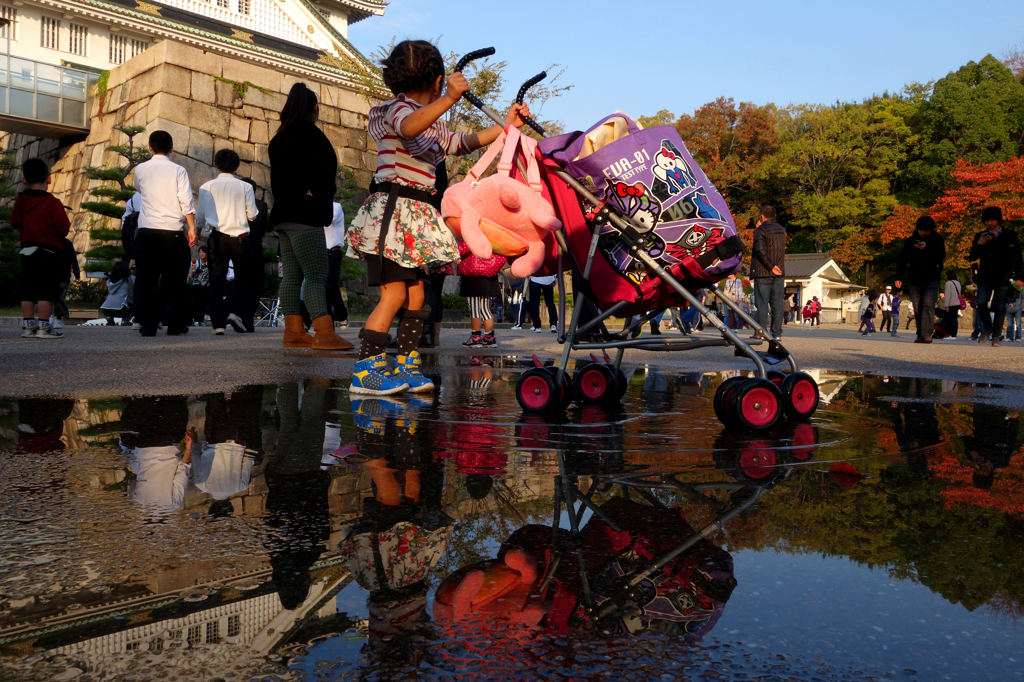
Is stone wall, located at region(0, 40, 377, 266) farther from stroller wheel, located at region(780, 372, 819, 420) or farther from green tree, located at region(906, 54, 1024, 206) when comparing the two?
green tree, located at region(906, 54, 1024, 206)

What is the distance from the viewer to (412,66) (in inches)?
173

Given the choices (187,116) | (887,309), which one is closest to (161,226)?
(187,116)

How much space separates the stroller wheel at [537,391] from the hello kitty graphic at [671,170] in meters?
1.00

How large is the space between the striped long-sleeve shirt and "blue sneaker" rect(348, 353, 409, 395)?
100 cm

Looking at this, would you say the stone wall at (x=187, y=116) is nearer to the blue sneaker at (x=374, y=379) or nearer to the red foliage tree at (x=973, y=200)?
the blue sneaker at (x=374, y=379)

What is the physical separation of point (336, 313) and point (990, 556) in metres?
10.3

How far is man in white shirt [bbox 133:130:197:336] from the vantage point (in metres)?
8.84

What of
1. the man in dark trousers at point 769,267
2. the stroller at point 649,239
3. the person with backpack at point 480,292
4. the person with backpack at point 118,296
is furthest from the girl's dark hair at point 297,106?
the person with backpack at point 118,296

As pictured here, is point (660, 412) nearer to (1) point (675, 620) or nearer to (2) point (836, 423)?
(2) point (836, 423)

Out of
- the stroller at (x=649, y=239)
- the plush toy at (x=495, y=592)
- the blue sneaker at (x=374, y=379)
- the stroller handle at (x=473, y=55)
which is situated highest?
the stroller handle at (x=473, y=55)

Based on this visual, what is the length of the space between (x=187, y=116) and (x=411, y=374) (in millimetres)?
21763

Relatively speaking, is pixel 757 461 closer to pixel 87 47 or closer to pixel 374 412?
pixel 374 412

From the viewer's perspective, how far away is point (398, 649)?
124 centimetres

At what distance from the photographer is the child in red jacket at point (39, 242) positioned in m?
8.84
